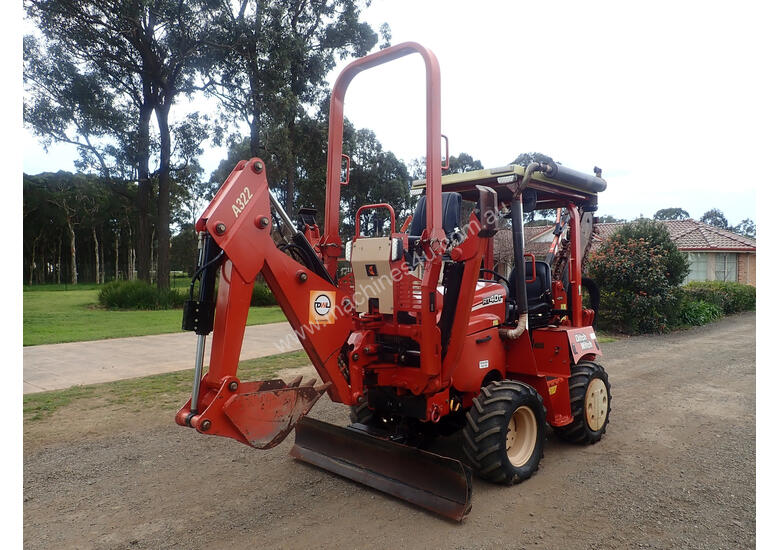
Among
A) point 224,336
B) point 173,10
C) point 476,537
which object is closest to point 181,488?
point 224,336

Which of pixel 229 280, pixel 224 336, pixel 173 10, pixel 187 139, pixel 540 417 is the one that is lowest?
pixel 540 417

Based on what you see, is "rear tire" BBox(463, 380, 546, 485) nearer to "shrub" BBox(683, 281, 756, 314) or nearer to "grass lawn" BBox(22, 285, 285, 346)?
"grass lawn" BBox(22, 285, 285, 346)

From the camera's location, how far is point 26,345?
10.4m

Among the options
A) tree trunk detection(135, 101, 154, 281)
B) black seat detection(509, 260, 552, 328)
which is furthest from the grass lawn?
black seat detection(509, 260, 552, 328)

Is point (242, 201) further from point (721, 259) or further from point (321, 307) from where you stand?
point (721, 259)

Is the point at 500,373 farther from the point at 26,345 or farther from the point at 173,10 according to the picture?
the point at 173,10

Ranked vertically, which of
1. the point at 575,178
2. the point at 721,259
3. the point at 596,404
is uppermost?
the point at 575,178

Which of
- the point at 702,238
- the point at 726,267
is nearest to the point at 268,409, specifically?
the point at 726,267

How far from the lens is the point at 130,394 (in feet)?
23.0

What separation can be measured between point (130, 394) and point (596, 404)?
5857 millimetres

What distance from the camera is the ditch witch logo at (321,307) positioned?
3.61m

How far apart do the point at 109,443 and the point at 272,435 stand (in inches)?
112

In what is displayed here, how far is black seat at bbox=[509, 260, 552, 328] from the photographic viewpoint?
5.10 metres

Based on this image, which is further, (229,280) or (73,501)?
(73,501)
